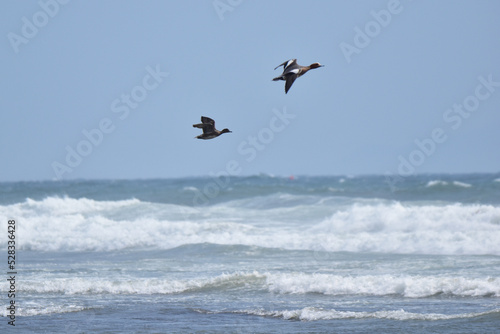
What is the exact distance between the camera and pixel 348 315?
1048cm

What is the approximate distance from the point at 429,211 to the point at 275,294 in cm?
1183

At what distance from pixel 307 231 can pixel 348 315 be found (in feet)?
39.2

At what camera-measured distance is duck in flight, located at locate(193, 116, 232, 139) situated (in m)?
10.6

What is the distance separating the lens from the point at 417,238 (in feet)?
61.1

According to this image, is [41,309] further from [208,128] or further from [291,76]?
[291,76]

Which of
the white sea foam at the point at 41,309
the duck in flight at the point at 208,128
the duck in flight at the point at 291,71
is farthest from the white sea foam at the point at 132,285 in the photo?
the duck in flight at the point at 291,71

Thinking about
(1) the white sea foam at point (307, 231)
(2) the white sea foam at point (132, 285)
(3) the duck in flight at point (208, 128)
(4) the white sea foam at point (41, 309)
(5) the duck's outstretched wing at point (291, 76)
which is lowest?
(4) the white sea foam at point (41, 309)

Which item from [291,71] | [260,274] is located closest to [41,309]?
[260,274]

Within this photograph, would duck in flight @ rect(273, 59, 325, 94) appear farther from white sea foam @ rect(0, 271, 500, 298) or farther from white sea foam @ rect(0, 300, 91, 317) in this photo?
white sea foam @ rect(0, 300, 91, 317)

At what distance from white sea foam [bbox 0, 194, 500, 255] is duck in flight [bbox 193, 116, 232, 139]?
8493mm

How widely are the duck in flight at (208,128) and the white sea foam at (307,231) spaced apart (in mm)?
8493

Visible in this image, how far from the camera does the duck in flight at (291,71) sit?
871 centimetres

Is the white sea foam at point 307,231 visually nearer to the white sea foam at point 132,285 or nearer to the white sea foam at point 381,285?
the white sea foam at point 381,285

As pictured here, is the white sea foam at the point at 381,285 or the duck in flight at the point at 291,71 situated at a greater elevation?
the duck in flight at the point at 291,71
